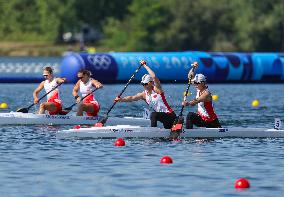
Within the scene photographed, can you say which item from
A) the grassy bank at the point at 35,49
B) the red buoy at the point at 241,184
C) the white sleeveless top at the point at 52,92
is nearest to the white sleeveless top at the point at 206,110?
the white sleeveless top at the point at 52,92

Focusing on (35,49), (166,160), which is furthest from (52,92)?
(35,49)

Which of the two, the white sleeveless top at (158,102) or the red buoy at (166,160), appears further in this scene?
the white sleeveless top at (158,102)

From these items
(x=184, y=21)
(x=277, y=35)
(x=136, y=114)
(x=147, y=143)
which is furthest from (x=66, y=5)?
(x=147, y=143)

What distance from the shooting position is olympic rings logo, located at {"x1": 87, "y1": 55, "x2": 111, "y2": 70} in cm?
6469

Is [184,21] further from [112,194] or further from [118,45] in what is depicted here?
[112,194]

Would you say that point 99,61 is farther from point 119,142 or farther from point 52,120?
point 119,142

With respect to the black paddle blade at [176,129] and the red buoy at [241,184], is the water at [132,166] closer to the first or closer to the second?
the red buoy at [241,184]

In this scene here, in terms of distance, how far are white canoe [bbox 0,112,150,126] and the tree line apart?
3224 inches

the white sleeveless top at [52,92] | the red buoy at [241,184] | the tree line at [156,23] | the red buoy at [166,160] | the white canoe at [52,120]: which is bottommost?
the red buoy at [241,184]

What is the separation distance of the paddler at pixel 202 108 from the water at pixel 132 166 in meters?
0.78

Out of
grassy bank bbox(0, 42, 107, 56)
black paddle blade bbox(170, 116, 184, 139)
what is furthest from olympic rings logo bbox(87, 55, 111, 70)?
grassy bank bbox(0, 42, 107, 56)

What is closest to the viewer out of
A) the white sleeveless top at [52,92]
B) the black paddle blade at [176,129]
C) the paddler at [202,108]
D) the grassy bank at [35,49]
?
the black paddle blade at [176,129]

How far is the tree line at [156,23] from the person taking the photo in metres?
118

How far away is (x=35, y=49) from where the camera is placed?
132750 mm
